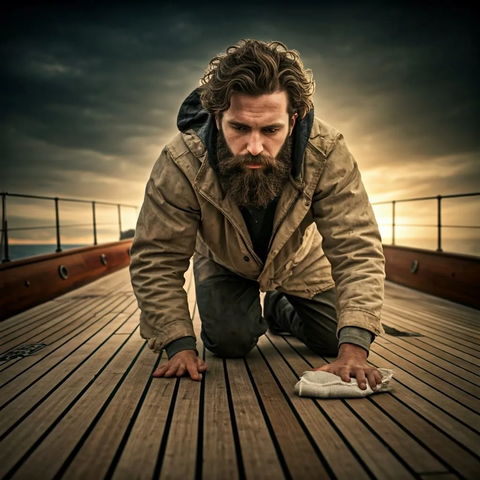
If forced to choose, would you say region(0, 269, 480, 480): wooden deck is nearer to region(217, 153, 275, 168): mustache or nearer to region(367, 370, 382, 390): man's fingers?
region(367, 370, 382, 390): man's fingers

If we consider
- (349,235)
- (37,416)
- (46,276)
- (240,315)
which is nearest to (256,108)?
(349,235)

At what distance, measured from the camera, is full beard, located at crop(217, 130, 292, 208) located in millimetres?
1831

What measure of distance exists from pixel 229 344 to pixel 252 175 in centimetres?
86

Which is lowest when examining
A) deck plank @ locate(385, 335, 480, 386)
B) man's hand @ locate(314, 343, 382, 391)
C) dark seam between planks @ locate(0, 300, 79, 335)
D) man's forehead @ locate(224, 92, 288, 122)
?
deck plank @ locate(385, 335, 480, 386)

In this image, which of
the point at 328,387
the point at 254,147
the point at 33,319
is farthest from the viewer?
the point at 33,319

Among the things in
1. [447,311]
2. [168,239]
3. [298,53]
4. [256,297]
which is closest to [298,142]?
[298,53]

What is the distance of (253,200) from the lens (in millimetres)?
1920

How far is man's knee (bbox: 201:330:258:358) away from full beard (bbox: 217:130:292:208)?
666 mm

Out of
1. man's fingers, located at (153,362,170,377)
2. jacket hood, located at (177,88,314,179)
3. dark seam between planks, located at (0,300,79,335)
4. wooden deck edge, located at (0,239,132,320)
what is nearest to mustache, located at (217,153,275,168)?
jacket hood, located at (177,88,314,179)

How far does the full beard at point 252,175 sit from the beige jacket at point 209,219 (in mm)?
52

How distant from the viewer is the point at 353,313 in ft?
5.71

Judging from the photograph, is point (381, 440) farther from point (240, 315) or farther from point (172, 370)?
point (240, 315)

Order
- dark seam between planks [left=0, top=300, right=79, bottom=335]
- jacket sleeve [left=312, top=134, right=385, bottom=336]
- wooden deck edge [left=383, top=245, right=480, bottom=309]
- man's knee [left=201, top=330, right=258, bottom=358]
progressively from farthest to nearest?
wooden deck edge [left=383, top=245, right=480, bottom=309] → dark seam between planks [left=0, top=300, right=79, bottom=335] → man's knee [left=201, top=330, right=258, bottom=358] → jacket sleeve [left=312, top=134, right=385, bottom=336]

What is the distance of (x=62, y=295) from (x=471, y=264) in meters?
3.59
